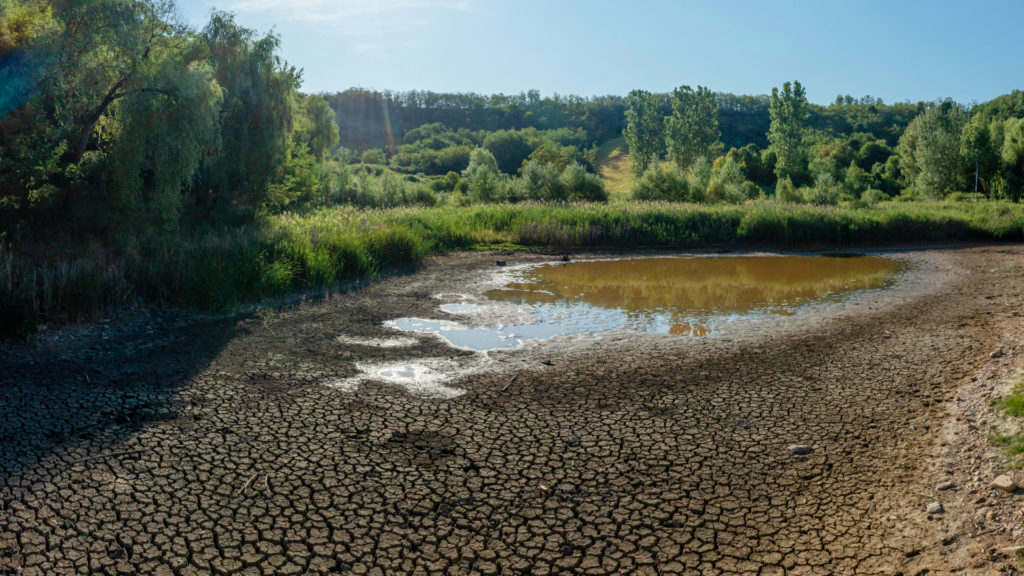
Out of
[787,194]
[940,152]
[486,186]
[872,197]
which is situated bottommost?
[872,197]

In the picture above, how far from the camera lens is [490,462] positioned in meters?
4.69

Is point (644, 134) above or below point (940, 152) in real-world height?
above

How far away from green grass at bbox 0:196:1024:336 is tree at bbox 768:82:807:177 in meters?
26.8

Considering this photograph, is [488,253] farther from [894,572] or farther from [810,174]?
[810,174]

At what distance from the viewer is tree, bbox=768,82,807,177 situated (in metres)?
58.4

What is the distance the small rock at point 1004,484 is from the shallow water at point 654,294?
4893 mm

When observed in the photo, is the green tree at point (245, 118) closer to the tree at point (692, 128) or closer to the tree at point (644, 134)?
the tree at point (692, 128)

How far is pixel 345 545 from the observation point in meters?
3.65

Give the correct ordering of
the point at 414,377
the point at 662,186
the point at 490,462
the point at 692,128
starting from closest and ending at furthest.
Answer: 1. the point at 490,462
2. the point at 414,377
3. the point at 662,186
4. the point at 692,128

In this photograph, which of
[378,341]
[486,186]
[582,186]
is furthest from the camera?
[486,186]

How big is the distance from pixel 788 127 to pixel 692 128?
9251 millimetres

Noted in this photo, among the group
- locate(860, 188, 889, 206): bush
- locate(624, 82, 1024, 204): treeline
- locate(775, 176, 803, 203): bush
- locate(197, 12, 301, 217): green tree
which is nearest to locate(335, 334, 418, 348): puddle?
locate(197, 12, 301, 217): green tree

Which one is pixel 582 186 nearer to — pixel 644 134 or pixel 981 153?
pixel 644 134

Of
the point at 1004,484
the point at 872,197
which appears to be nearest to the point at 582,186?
the point at 872,197
